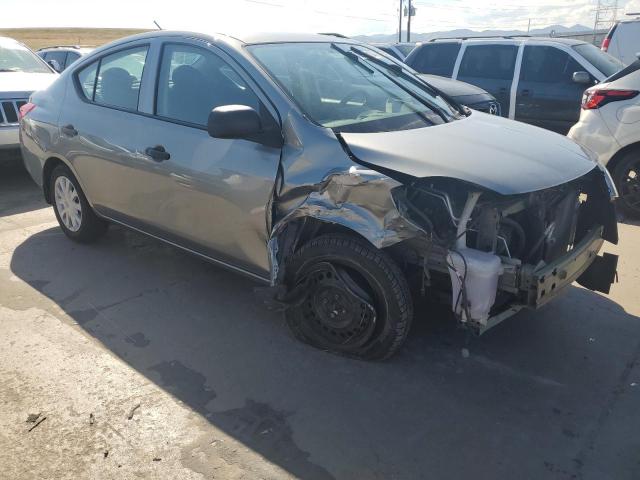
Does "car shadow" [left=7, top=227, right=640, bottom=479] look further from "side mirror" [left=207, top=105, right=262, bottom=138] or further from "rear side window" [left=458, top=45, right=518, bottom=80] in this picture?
"rear side window" [left=458, top=45, right=518, bottom=80]

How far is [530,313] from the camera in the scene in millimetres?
3896

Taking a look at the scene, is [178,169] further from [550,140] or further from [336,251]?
[550,140]

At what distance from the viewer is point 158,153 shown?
3824mm

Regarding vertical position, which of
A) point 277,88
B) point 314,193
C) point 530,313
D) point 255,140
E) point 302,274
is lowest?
point 530,313

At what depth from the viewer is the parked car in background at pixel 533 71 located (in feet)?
26.1

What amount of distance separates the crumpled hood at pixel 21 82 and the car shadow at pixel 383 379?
381 centimetres

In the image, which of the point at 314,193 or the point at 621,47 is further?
the point at 621,47

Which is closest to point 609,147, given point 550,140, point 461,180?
point 550,140

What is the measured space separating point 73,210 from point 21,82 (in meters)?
3.56

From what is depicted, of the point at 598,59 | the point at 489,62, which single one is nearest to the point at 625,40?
the point at 598,59

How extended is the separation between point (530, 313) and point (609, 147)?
9.11 ft

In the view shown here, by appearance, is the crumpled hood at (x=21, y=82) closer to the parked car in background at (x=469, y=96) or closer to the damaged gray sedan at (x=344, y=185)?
the damaged gray sedan at (x=344, y=185)

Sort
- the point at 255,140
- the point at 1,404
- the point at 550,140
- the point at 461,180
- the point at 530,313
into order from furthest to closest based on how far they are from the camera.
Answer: the point at 530,313, the point at 550,140, the point at 255,140, the point at 1,404, the point at 461,180

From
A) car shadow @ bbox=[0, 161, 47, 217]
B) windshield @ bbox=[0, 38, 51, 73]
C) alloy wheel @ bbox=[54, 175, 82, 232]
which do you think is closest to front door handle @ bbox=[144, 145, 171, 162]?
alloy wheel @ bbox=[54, 175, 82, 232]
